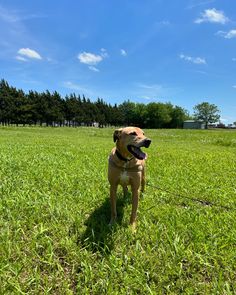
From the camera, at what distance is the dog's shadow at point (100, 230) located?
11.2ft

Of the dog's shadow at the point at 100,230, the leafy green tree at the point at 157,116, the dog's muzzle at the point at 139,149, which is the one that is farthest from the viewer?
the leafy green tree at the point at 157,116

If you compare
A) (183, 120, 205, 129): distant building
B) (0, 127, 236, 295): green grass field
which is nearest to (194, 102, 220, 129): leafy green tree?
(183, 120, 205, 129): distant building

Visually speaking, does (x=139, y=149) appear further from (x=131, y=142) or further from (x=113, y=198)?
(x=113, y=198)

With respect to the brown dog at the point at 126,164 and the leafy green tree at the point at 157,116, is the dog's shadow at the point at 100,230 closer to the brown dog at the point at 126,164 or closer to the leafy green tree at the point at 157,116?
the brown dog at the point at 126,164

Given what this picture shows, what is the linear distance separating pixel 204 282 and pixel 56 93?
241 feet

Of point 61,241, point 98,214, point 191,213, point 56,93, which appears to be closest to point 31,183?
point 98,214

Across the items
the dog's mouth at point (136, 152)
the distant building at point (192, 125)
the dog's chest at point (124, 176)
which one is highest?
the dog's mouth at point (136, 152)

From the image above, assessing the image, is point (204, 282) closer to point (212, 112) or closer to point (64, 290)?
point (64, 290)

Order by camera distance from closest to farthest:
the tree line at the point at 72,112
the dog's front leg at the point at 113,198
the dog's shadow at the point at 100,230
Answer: the dog's shadow at the point at 100,230 < the dog's front leg at the point at 113,198 < the tree line at the point at 72,112

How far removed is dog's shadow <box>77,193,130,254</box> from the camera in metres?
3.41

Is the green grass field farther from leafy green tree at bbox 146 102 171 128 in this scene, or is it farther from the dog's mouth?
leafy green tree at bbox 146 102 171 128

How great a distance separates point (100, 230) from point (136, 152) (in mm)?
1139

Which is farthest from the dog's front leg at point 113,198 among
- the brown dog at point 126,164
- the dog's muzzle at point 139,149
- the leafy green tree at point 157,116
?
the leafy green tree at point 157,116

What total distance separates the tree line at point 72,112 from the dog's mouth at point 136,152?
60.7 m
